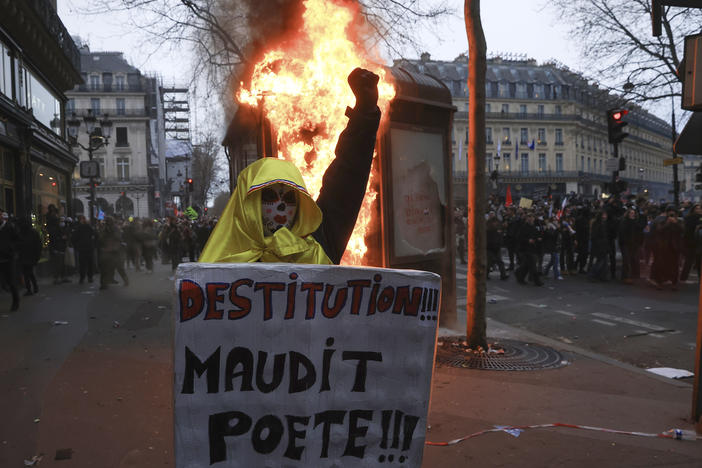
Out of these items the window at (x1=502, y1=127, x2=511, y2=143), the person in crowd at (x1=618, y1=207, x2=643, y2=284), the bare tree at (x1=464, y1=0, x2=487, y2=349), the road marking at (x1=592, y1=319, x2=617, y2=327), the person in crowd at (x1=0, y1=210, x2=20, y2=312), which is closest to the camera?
the bare tree at (x1=464, y1=0, x2=487, y2=349)

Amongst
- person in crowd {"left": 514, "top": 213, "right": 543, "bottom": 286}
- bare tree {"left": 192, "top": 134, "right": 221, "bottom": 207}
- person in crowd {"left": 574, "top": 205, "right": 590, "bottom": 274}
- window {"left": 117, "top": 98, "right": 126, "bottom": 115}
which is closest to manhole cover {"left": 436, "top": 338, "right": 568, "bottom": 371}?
person in crowd {"left": 514, "top": 213, "right": 543, "bottom": 286}

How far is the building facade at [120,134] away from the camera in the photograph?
221ft

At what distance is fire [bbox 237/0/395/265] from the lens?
6.68m

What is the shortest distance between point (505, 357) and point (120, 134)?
7045 centimetres

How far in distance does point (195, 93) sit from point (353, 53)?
768 cm

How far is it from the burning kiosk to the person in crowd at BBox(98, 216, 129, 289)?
7.29 metres

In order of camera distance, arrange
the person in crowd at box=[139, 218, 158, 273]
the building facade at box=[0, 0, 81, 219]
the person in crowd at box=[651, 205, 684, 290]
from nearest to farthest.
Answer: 1. the person in crowd at box=[651, 205, 684, 290]
2. the building facade at box=[0, 0, 81, 219]
3. the person in crowd at box=[139, 218, 158, 273]

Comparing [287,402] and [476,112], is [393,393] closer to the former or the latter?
[287,402]

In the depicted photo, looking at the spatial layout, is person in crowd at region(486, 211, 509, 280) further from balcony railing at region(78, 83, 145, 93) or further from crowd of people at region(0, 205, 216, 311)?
balcony railing at region(78, 83, 145, 93)

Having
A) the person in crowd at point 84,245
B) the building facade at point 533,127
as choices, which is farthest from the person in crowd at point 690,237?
the building facade at point 533,127

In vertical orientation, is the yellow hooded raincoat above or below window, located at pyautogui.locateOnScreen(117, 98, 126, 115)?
below

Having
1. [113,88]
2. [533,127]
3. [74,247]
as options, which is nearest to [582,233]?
[74,247]

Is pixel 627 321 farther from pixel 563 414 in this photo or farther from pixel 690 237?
pixel 690 237

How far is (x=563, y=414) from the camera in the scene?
4750 millimetres
